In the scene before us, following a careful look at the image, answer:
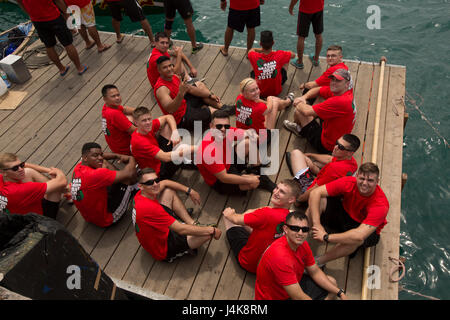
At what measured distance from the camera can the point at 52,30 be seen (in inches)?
271

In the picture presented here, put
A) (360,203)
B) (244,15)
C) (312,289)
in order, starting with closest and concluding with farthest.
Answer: (312,289), (360,203), (244,15)

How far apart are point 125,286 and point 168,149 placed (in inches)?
81.4

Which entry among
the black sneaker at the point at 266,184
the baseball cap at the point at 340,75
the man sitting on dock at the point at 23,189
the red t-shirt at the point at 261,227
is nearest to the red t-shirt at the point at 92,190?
the man sitting on dock at the point at 23,189

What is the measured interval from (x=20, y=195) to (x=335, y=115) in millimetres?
4393

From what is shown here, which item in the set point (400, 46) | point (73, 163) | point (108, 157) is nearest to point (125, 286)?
point (108, 157)

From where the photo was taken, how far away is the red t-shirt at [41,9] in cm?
653

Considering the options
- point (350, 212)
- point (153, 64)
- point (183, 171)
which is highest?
point (153, 64)

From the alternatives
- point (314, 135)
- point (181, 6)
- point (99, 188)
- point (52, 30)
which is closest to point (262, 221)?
point (99, 188)

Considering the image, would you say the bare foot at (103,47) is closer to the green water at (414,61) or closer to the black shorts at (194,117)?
the black shorts at (194,117)

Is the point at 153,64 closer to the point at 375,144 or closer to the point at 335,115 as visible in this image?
the point at 335,115

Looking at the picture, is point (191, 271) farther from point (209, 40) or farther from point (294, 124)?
point (209, 40)

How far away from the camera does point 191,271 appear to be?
4293 millimetres

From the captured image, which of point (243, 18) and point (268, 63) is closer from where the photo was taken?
point (268, 63)
